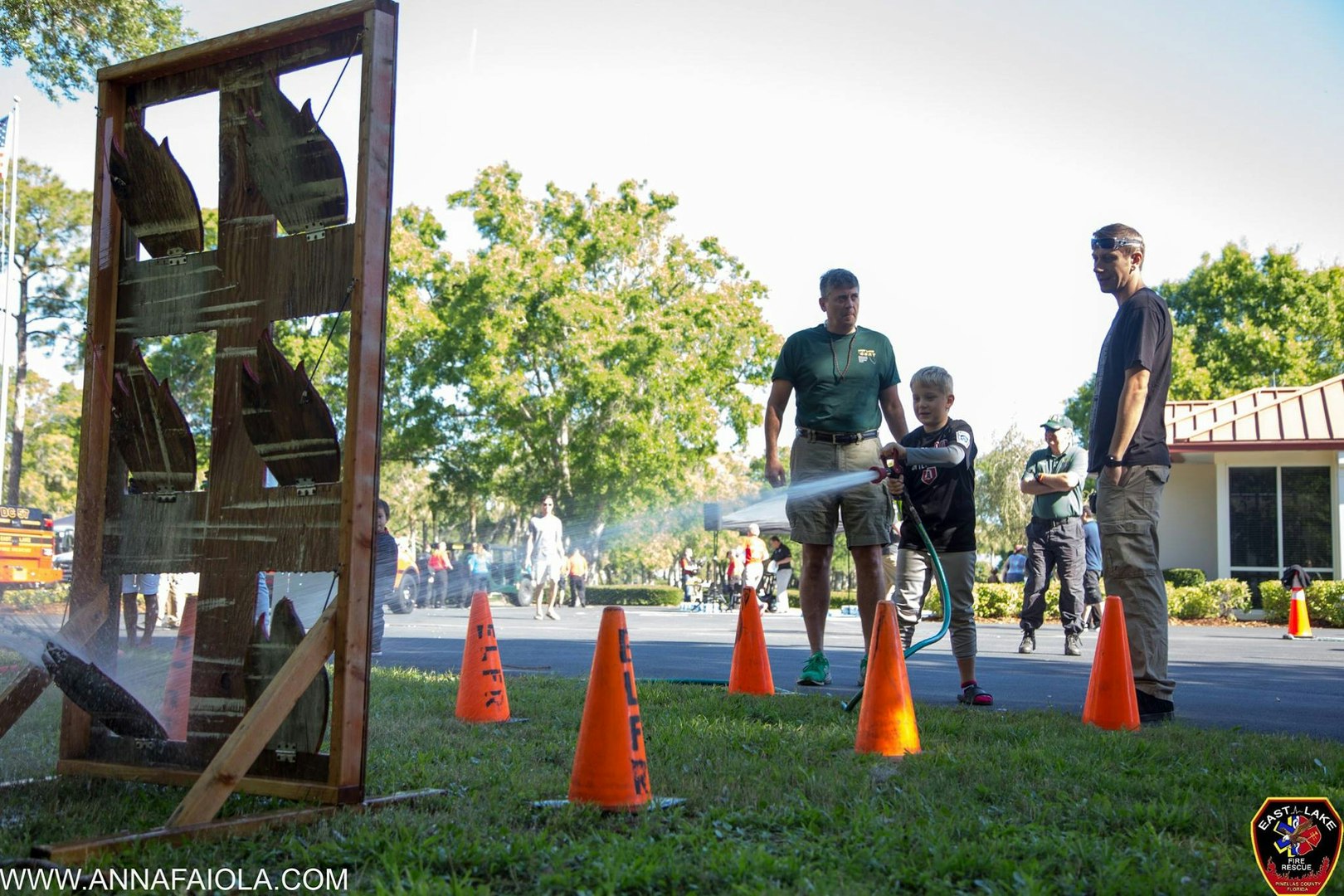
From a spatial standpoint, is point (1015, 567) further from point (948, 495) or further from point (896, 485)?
point (896, 485)

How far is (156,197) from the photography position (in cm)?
414

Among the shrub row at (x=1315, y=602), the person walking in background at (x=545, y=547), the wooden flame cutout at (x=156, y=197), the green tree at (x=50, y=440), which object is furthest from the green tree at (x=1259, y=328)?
the green tree at (x=50, y=440)

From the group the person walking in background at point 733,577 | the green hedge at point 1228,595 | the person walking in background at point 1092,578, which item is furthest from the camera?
the person walking in background at point 733,577

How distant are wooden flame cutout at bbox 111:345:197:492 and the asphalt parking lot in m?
3.69

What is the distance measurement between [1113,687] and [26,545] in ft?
83.1

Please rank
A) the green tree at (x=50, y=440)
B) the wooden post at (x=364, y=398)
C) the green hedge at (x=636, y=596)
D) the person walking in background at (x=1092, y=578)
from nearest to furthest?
1. the wooden post at (x=364, y=398)
2. the person walking in background at (x=1092, y=578)
3. the green hedge at (x=636, y=596)
4. the green tree at (x=50, y=440)

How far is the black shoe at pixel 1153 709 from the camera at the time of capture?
5621 millimetres

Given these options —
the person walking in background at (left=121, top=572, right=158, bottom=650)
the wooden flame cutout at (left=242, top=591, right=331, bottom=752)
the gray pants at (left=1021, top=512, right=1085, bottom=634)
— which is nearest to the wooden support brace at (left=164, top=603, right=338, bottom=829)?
the wooden flame cutout at (left=242, top=591, right=331, bottom=752)

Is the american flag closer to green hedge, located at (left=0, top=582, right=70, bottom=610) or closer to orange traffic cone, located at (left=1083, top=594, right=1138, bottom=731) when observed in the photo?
green hedge, located at (left=0, top=582, right=70, bottom=610)

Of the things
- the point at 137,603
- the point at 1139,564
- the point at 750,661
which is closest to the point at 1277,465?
the point at 1139,564

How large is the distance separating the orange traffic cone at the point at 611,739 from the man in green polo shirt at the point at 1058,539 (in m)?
7.04

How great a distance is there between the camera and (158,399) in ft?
13.5

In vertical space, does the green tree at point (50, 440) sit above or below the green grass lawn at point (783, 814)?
above

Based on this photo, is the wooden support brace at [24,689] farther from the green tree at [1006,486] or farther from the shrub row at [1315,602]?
the green tree at [1006,486]
